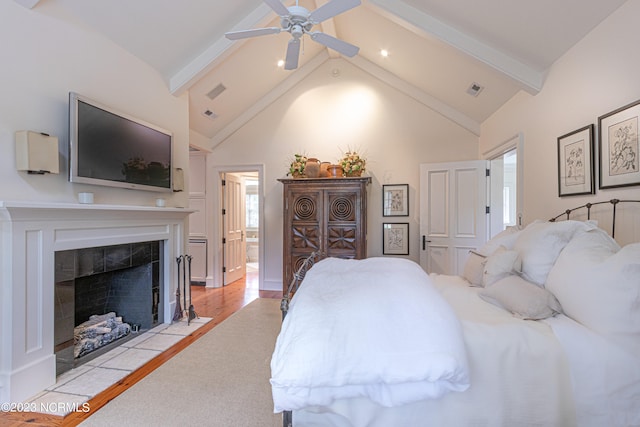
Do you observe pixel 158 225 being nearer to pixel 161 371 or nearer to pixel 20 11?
pixel 161 371

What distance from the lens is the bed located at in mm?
1329

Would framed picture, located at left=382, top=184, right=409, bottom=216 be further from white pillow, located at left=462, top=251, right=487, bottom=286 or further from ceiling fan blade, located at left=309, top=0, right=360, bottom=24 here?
ceiling fan blade, located at left=309, top=0, right=360, bottom=24

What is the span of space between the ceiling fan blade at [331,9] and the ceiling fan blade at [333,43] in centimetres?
21

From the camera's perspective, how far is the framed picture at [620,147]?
196cm

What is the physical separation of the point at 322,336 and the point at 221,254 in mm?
4603

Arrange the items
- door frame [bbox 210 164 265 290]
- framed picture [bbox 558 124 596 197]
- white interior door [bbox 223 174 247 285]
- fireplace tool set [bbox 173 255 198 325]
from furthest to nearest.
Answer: white interior door [bbox 223 174 247 285], door frame [bbox 210 164 265 290], fireplace tool set [bbox 173 255 198 325], framed picture [bbox 558 124 596 197]

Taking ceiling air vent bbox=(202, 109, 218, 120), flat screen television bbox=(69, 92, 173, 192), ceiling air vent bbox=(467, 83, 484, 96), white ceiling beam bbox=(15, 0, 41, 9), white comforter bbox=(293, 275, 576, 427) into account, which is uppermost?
ceiling air vent bbox=(467, 83, 484, 96)

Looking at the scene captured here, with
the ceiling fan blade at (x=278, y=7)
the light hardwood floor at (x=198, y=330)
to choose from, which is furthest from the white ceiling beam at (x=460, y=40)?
the light hardwood floor at (x=198, y=330)

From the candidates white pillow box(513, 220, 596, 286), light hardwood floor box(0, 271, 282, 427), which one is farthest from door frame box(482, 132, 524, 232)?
light hardwood floor box(0, 271, 282, 427)

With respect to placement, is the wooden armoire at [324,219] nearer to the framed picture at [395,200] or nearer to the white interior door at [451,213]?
the framed picture at [395,200]

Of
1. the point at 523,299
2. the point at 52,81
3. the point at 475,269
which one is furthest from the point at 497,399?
the point at 52,81

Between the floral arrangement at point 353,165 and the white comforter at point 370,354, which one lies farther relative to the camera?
the floral arrangement at point 353,165

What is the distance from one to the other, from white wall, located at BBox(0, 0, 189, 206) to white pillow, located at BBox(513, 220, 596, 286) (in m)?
3.57

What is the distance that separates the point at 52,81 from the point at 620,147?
4.20 meters
